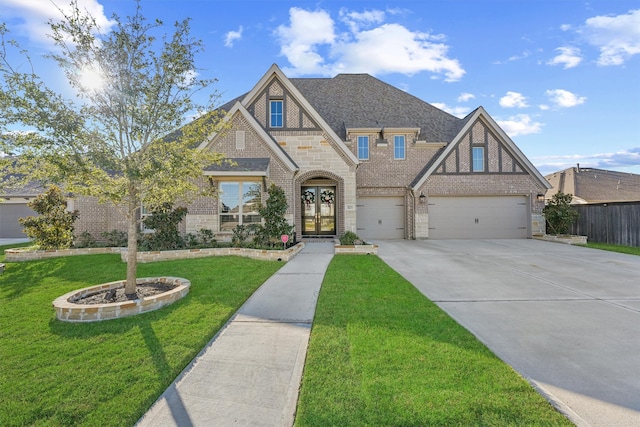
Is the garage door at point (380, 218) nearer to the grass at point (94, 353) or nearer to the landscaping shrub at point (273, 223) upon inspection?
the landscaping shrub at point (273, 223)

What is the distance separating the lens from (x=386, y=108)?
18781 millimetres

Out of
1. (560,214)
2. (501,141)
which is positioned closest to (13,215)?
(501,141)

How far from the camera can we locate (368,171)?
678 inches

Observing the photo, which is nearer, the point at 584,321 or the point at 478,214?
the point at 584,321

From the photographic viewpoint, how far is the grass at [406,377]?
2453mm

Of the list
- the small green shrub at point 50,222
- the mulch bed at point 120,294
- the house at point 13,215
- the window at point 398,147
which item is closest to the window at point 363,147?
the window at point 398,147

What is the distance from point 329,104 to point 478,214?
11.1m

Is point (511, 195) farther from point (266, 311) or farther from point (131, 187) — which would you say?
point (131, 187)

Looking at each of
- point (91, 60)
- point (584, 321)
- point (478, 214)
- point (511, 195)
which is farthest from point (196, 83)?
point (511, 195)

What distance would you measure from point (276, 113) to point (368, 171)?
6253 mm

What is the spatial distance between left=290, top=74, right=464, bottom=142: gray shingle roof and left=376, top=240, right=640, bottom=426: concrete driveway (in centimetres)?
1056

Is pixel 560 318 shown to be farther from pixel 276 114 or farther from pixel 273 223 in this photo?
pixel 276 114

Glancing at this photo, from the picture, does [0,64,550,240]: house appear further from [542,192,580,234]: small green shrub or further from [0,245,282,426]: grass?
[0,245,282,426]: grass

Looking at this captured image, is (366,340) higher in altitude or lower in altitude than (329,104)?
lower
